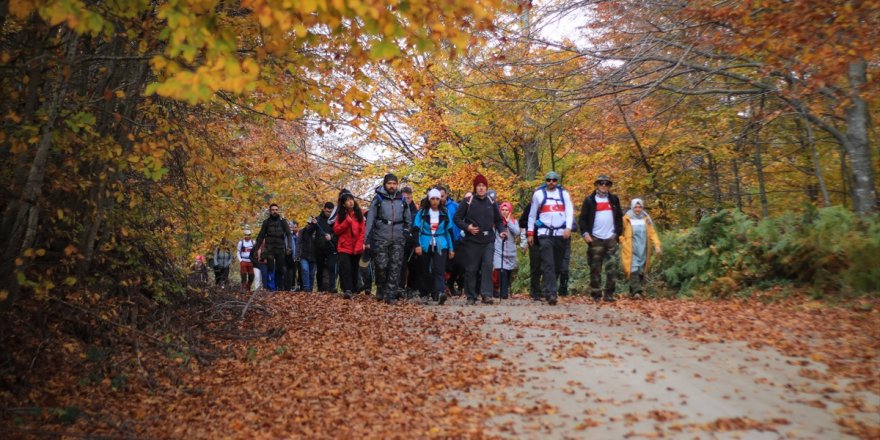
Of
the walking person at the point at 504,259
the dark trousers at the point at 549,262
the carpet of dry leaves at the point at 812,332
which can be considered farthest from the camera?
the walking person at the point at 504,259

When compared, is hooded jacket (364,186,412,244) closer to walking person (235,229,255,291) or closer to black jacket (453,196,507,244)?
black jacket (453,196,507,244)

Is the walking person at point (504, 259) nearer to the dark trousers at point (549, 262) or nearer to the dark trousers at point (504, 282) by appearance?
the dark trousers at point (504, 282)

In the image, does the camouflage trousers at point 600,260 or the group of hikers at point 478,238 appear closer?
the group of hikers at point 478,238

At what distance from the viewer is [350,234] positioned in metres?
13.5

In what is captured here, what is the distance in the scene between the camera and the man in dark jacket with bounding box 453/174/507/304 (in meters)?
12.1

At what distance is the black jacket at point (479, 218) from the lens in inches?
478

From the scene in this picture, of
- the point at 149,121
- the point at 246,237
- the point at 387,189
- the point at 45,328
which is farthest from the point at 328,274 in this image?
A: the point at 45,328

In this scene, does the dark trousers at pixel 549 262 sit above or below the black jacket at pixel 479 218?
below

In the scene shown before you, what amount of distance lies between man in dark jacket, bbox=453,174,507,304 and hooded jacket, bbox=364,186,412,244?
3.20 feet

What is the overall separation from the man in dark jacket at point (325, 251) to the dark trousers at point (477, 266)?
4.96 metres

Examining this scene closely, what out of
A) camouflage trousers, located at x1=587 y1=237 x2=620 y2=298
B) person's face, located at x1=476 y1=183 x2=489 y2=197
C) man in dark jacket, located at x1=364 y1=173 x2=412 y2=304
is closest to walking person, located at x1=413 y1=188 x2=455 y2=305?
man in dark jacket, located at x1=364 y1=173 x2=412 y2=304

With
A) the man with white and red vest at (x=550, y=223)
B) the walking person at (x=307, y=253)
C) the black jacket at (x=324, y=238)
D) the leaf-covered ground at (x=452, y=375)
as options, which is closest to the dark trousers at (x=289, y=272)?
the walking person at (x=307, y=253)

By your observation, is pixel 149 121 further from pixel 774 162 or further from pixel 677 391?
pixel 774 162

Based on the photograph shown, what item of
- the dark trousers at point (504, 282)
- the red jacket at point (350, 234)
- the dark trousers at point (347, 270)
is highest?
the red jacket at point (350, 234)
